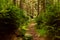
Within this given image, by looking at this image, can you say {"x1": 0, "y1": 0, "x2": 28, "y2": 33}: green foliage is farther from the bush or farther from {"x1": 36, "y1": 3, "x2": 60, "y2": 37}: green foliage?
{"x1": 36, "y1": 3, "x2": 60, "y2": 37}: green foliage

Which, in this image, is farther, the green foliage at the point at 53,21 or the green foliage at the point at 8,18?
the green foliage at the point at 8,18

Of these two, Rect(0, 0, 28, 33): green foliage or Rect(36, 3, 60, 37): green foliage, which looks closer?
Rect(36, 3, 60, 37): green foliage

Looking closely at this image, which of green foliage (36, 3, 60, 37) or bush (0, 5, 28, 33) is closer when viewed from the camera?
green foliage (36, 3, 60, 37)

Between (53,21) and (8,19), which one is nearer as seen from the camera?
(53,21)

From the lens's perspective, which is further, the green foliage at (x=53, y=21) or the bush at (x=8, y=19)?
the bush at (x=8, y=19)

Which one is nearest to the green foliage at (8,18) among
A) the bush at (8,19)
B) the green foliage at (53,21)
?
the bush at (8,19)

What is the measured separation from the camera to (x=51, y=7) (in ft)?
17.6

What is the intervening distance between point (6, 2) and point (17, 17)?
63cm

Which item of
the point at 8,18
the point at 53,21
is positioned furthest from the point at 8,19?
the point at 53,21

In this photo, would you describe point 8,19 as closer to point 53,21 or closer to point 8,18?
point 8,18

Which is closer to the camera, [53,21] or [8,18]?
[53,21]

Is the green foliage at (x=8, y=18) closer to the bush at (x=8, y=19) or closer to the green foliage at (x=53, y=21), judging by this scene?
the bush at (x=8, y=19)

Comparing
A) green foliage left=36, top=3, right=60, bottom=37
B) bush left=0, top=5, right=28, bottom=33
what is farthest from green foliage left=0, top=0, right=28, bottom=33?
green foliage left=36, top=3, right=60, bottom=37

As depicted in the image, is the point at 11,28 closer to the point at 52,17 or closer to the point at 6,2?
the point at 6,2
